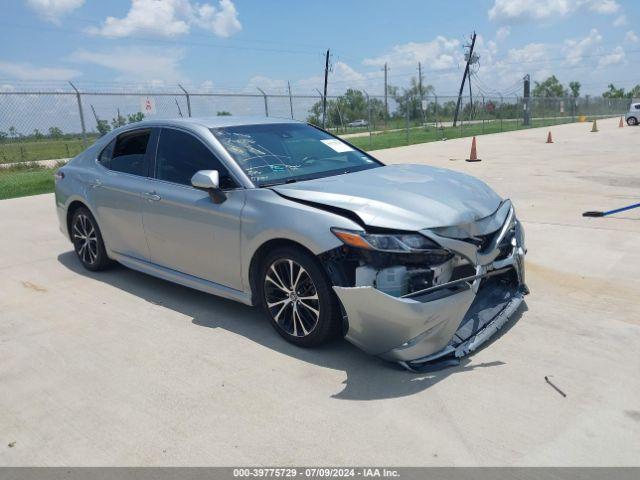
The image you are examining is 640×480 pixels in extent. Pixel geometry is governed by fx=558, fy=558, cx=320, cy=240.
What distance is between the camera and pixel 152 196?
15.4ft

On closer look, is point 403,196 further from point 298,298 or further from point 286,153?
point 286,153

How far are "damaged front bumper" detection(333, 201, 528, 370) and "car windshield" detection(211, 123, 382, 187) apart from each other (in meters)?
1.30

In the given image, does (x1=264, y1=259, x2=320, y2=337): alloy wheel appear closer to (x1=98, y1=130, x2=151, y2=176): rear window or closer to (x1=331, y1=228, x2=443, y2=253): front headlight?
(x1=331, y1=228, x2=443, y2=253): front headlight

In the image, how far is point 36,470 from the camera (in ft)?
8.81

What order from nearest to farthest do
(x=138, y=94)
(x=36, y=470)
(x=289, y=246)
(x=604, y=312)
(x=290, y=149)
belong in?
(x=36, y=470) < (x=289, y=246) < (x=604, y=312) < (x=290, y=149) < (x=138, y=94)

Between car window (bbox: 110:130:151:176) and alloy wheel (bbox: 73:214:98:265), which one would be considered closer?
car window (bbox: 110:130:151:176)

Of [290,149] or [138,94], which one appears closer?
[290,149]

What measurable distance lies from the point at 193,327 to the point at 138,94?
541 inches

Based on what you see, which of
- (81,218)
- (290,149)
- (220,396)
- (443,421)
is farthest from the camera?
(81,218)

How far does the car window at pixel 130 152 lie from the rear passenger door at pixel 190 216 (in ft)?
0.80

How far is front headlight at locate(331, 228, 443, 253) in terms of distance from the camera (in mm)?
3307

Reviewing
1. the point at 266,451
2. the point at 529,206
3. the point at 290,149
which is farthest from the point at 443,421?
the point at 529,206

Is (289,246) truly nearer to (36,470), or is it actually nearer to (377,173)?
(377,173)

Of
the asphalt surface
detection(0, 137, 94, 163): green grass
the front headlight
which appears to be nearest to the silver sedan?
the front headlight
